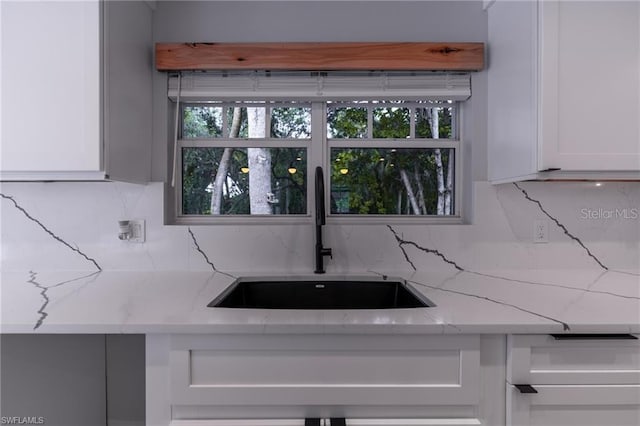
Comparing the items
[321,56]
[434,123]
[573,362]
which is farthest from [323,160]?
[573,362]

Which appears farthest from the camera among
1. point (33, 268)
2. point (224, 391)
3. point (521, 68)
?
point (33, 268)

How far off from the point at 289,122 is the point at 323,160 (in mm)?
257

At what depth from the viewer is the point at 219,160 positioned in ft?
5.89

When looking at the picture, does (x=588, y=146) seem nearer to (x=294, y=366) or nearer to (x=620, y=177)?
(x=620, y=177)

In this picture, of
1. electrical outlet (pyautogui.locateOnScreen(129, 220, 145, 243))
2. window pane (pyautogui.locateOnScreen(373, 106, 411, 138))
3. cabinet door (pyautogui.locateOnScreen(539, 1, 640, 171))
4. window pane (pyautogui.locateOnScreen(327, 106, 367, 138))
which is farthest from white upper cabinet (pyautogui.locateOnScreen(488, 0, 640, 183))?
electrical outlet (pyautogui.locateOnScreen(129, 220, 145, 243))

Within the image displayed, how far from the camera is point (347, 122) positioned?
180 cm

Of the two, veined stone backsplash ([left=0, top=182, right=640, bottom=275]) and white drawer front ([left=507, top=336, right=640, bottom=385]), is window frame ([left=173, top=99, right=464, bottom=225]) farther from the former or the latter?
white drawer front ([left=507, top=336, right=640, bottom=385])

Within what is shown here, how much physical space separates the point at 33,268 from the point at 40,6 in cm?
109

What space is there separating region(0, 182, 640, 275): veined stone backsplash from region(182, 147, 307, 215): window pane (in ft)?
0.53

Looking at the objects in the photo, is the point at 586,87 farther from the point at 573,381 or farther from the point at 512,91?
the point at 573,381

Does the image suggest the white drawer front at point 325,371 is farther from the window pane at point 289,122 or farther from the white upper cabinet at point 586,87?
the window pane at point 289,122

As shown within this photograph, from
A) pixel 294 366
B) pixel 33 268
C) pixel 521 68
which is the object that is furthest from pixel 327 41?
pixel 33 268

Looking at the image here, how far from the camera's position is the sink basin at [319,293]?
1.55 metres

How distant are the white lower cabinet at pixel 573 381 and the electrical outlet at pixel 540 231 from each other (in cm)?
74
